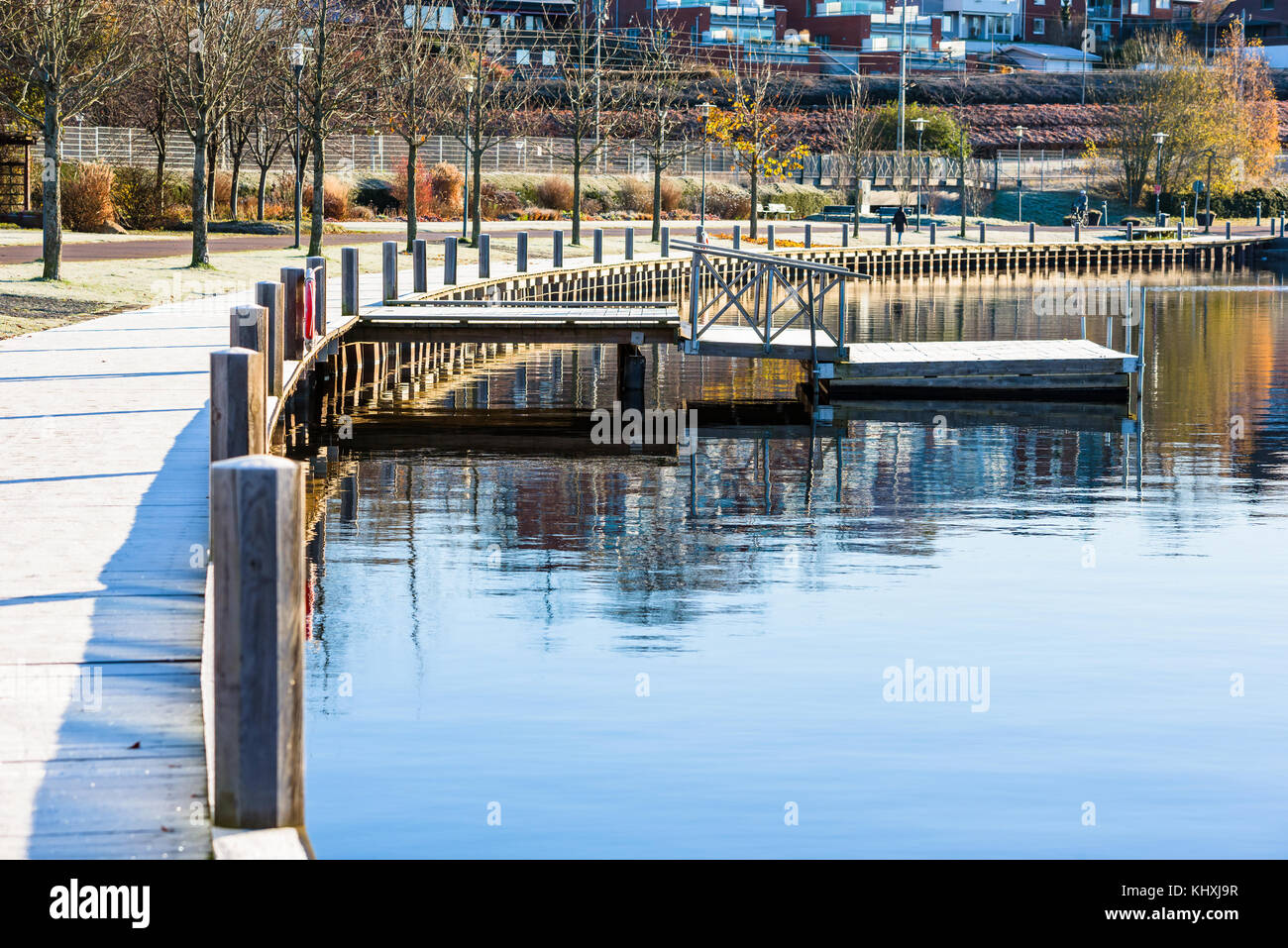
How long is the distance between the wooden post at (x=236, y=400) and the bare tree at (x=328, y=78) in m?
29.2

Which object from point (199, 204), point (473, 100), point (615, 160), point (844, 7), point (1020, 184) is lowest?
point (199, 204)

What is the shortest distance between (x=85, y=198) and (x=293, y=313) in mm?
33955

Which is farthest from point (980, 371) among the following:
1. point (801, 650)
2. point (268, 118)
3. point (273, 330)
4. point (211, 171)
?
point (268, 118)

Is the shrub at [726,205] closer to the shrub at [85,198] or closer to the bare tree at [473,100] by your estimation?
the bare tree at [473,100]

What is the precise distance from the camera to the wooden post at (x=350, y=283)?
25969mm

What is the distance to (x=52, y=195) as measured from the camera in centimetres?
3017

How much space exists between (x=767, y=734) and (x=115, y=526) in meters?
4.42

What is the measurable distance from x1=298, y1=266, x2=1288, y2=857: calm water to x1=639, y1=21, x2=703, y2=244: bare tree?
37.1 metres

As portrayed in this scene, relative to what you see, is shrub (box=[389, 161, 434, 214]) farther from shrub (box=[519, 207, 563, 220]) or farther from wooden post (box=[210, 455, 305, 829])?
wooden post (box=[210, 455, 305, 829])

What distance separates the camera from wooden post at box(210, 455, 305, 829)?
6.35 m

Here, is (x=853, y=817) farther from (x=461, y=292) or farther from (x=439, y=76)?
(x=439, y=76)

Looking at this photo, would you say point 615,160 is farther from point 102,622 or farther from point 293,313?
point 102,622

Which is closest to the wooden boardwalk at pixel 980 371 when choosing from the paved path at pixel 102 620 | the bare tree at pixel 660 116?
the paved path at pixel 102 620

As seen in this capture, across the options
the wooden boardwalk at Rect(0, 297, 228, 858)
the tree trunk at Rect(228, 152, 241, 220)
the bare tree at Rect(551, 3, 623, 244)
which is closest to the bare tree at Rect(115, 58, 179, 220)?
the tree trunk at Rect(228, 152, 241, 220)
